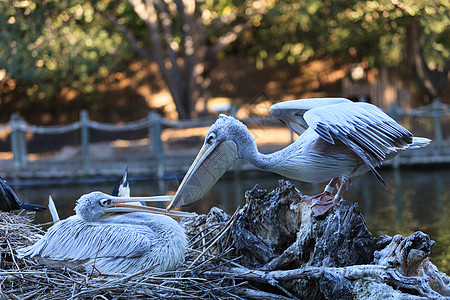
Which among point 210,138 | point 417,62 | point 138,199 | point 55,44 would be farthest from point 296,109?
point 417,62

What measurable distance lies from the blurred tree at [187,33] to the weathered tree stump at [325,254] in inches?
551

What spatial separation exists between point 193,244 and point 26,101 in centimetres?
1907

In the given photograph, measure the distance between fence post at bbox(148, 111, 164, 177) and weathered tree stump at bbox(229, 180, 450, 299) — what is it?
1045 centimetres

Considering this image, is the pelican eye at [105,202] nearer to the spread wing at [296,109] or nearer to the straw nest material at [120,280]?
the straw nest material at [120,280]

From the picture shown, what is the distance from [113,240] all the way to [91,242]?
0.54 ft

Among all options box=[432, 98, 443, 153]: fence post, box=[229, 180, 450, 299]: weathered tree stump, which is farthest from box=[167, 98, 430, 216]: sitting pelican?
box=[432, 98, 443, 153]: fence post

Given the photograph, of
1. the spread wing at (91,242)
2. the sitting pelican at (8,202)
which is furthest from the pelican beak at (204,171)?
the sitting pelican at (8,202)

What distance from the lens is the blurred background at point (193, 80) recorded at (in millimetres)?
14086

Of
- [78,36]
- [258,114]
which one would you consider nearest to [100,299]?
[258,114]

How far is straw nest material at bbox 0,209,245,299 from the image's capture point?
12.9 ft

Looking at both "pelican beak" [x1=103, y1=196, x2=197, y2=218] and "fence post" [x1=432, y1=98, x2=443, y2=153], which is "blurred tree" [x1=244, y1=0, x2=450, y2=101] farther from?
"pelican beak" [x1=103, y1=196, x2=197, y2=218]

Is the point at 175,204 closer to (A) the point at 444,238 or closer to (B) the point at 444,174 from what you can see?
(A) the point at 444,238

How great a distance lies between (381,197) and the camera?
1066cm

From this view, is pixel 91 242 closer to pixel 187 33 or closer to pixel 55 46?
pixel 55 46
